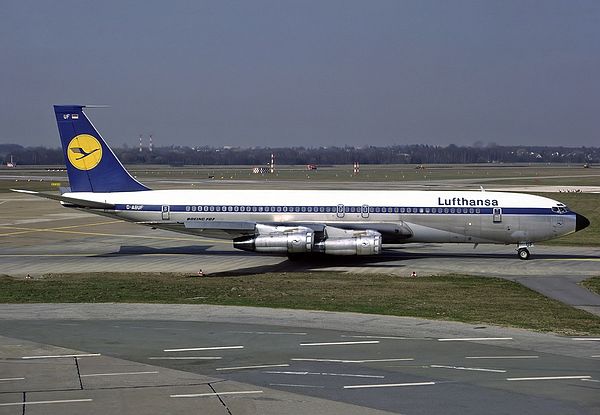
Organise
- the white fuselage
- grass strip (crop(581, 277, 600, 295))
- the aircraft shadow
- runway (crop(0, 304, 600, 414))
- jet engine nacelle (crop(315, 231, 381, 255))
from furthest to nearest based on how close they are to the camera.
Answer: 1. the white fuselage
2. the aircraft shadow
3. jet engine nacelle (crop(315, 231, 381, 255))
4. grass strip (crop(581, 277, 600, 295))
5. runway (crop(0, 304, 600, 414))

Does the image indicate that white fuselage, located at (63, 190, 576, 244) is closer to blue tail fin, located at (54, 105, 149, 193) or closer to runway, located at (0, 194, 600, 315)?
runway, located at (0, 194, 600, 315)

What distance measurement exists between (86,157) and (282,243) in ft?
43.8

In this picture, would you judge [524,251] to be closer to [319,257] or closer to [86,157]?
[319,257]

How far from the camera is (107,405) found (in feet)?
54.3

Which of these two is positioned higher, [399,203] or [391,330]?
[399,203]

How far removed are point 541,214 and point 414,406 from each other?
2970 centimetres

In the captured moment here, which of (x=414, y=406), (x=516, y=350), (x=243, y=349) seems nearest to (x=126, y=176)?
(x=243, y=349)

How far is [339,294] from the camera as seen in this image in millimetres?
32812

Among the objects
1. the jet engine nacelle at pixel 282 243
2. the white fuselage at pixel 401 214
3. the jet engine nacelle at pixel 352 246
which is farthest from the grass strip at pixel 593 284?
the jet engine nacelle at pixel 282 243

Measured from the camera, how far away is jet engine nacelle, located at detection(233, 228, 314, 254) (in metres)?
40.9

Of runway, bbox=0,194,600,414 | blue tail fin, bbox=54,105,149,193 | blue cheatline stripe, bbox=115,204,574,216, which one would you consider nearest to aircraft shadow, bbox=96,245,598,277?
blue cheatline stripe, bbox=115,204,574,216

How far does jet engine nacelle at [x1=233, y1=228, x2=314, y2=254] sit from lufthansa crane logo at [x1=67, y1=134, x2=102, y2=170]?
35.9ft

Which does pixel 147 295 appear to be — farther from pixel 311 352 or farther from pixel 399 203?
pixel 399 203

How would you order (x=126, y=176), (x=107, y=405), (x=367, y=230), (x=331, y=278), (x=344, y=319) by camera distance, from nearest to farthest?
(x=107, y=405), (x=344, y=319), (x=331, y=278), (x=367, y=230), (x=126, y=176)
